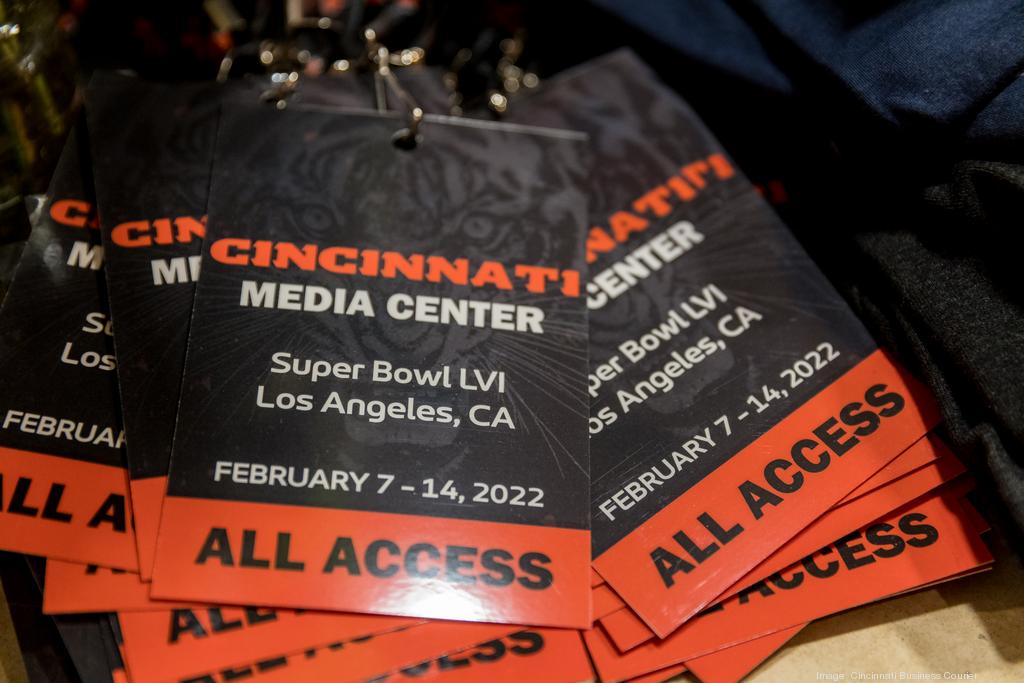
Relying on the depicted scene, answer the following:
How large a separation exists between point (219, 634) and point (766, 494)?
32 cm

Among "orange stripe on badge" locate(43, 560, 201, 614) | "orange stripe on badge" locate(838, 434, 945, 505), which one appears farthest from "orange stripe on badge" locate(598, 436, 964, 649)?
"orange stripe on badge" locate(43, 560, 201, 614)

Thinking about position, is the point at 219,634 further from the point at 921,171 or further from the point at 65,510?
the point at 921,171

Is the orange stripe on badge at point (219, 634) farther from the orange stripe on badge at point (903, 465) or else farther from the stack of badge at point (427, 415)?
the orange stripe on badge at point (903, 465)

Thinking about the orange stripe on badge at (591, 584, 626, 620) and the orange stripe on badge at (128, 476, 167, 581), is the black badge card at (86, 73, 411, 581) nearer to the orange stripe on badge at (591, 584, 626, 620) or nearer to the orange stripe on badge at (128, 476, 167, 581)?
the orange stripe on badge at (128, 476, 167, 581)

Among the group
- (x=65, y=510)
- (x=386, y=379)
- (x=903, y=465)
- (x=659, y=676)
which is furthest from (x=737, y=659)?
(x=65, y=510)

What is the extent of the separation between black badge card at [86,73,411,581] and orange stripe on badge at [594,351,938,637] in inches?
10.3

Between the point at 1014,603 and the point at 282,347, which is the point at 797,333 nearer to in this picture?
the point at 1014,603

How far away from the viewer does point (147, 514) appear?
20.3 inches

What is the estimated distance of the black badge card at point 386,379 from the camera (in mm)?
510

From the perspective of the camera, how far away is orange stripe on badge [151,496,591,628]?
500 millimetres

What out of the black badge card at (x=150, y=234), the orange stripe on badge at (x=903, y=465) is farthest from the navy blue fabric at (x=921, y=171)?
the black badge card at (x=150, y=234)

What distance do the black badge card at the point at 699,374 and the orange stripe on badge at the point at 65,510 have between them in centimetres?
27

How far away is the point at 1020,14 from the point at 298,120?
456 millimetres

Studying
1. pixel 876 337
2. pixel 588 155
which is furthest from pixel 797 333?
pixel 588 155
